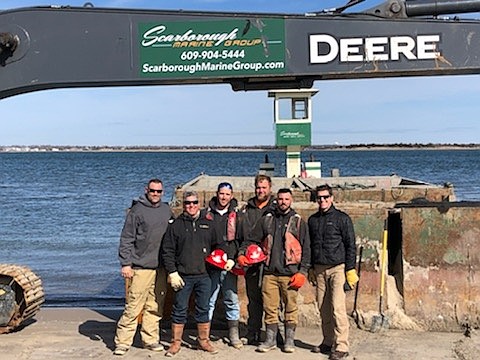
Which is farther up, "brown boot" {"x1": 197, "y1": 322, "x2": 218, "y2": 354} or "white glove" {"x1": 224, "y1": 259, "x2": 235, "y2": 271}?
"white glove" {"x1": 224, "y1": 259, "x2": 235, "y2": 271}

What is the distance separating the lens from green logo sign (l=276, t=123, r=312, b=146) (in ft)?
80.0

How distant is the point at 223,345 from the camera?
7.60m

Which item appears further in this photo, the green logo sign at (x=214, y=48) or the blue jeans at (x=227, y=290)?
the blue jeans at (x=227, y=290)

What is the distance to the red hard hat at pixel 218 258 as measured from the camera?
7254 mm

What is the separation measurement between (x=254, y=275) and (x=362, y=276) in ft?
4.75

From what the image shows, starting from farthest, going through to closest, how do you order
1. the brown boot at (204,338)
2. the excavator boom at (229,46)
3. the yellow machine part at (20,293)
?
1. the yellow machine part at (20,293)
2. the brown boot at (204,338)
3. the excavator boom at (229,46)

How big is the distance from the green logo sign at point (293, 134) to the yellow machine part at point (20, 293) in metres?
16.4

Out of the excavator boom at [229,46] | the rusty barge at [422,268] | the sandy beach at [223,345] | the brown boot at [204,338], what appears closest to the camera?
the excavator boom at [229,46]

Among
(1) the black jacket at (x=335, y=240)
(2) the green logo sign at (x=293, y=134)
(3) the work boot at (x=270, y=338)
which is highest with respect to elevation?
(2) the green logo sign at (x=293, y=134)

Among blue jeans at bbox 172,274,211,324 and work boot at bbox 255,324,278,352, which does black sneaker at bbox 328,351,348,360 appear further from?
blue jeans at bbox 172,274,211,324

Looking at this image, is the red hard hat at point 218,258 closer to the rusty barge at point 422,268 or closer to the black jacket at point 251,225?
the black jacket at point 251,225

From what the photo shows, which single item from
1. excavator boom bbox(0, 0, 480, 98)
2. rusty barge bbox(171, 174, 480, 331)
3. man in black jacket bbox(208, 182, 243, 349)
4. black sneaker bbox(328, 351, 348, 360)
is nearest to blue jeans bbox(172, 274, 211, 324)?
man in black jacket bbox(208, 182, 243, 349)

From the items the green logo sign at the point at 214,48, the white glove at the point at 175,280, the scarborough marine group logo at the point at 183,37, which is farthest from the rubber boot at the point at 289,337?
the scarborough marine group logo at the point at 183,37

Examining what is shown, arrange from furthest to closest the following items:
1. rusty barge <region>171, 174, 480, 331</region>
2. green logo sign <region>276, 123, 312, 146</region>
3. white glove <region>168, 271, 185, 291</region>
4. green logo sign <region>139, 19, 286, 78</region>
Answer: green logo sign <region>276, 123, 312, 146</region>, rusty barge <region>171, 174, 480, 331</region>, white glove <region>168, 271, 185, 291</region>, green logo sign <region>139, 19, 286, 78</region>
